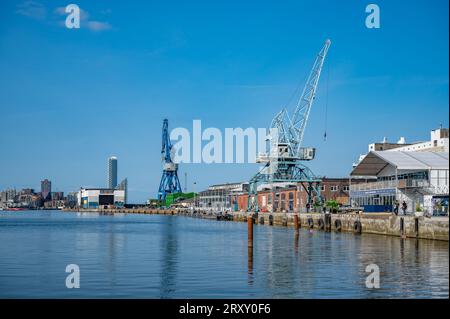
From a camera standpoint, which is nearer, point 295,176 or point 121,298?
point 121,298

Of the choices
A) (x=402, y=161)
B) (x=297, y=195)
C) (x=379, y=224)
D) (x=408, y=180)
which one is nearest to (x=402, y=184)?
(x=408, y=180)

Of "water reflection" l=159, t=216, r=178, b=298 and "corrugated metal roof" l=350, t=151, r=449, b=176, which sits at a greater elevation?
"corrugated metal roof" l=350, t=151, r=449, b=176

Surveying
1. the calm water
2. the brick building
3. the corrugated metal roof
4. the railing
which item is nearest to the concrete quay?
the calm water

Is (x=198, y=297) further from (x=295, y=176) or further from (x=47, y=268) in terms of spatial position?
(x=295, y=176)

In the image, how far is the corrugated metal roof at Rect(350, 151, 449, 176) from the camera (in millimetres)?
62044

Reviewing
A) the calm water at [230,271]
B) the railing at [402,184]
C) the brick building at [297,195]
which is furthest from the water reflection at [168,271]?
the brick building at [297,195]

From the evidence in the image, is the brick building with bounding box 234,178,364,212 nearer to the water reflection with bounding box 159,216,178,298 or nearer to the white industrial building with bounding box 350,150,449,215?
→ the white industrial building with bounding box 350,150,449,215

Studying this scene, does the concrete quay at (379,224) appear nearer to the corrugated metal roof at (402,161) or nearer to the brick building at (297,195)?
the corrugated metal roof at (402,161)

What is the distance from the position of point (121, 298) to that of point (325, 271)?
38.1 ft

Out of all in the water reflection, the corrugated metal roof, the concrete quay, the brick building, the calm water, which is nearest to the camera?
the calm water

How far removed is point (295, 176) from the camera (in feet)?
365

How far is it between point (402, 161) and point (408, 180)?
3402 mm
